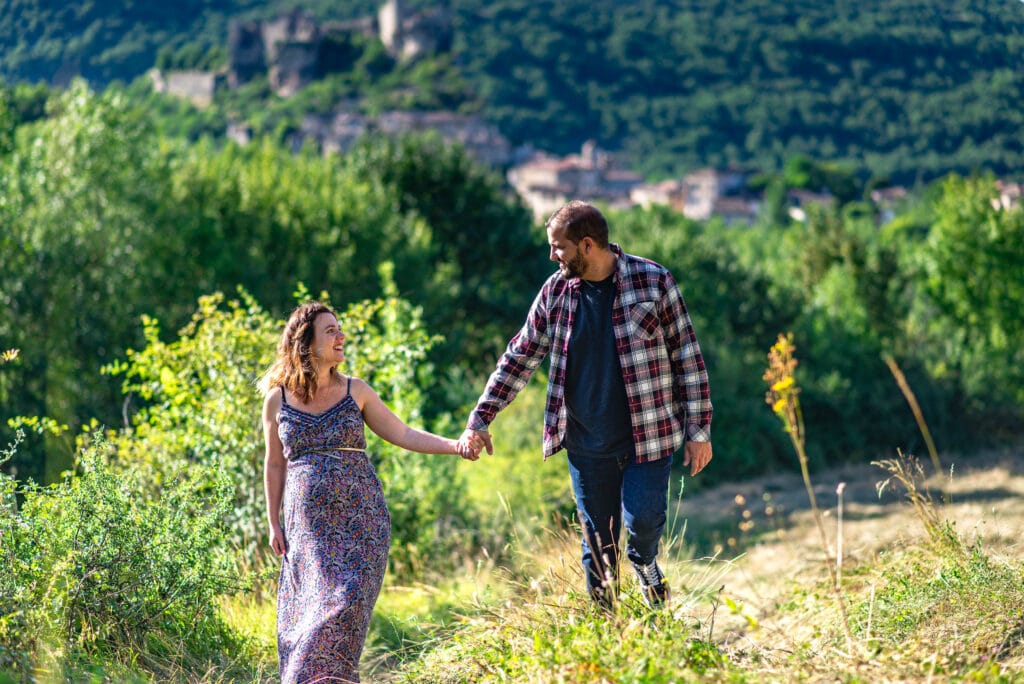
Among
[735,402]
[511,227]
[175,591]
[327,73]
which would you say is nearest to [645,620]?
[175,591]

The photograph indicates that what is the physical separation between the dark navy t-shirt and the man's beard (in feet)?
0.28

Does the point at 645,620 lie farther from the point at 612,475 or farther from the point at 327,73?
the point at 327,73

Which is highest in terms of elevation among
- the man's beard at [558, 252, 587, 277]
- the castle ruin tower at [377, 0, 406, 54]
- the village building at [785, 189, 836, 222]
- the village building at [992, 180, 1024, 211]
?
the castle ruin tower at [377, 0, 406, 54]

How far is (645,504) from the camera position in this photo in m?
4.34

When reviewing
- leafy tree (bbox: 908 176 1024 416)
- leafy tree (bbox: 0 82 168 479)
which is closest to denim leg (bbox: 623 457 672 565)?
leafy tree (bbox: 0 82 168 479)

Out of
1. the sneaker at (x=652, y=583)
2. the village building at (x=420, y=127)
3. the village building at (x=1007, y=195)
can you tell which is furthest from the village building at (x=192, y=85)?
the sneaker at (x=652, y=583)

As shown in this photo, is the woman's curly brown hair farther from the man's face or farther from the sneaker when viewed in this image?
the sneaker

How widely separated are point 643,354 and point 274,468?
1624mm

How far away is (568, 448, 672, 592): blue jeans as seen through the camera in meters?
4.35

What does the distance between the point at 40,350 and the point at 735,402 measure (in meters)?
16.2

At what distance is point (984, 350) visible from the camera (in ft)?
96.7

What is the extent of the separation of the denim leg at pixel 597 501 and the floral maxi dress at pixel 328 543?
84 centimetres

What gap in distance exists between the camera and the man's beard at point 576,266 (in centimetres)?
437

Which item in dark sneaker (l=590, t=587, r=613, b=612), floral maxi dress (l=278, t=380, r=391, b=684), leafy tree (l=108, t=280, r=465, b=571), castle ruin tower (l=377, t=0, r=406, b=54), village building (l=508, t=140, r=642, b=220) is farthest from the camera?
castle ruin tower (l=377, t=0, r=406, b=54)
